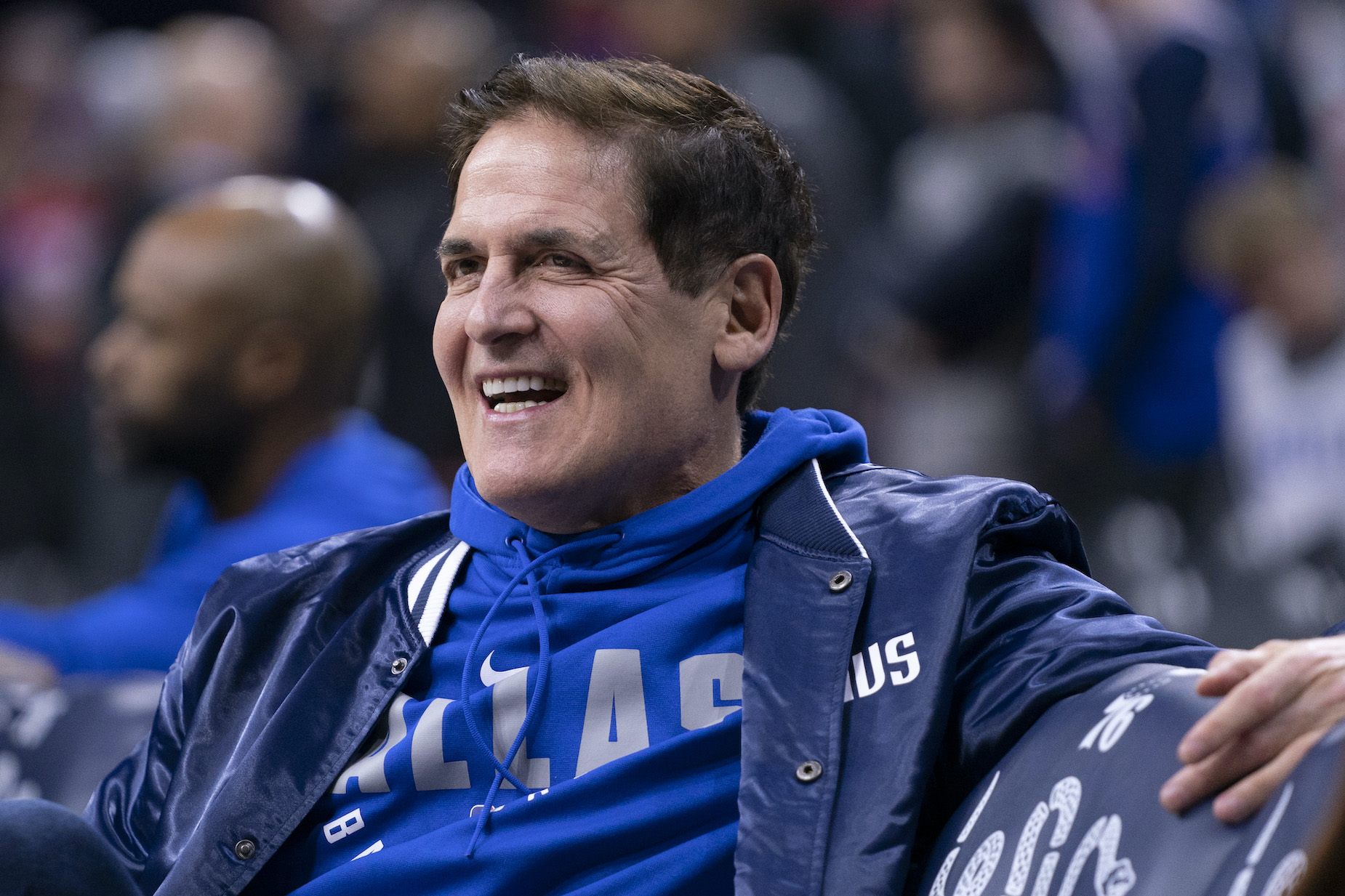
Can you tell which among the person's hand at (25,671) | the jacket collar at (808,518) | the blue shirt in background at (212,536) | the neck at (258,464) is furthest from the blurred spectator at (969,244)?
the jacket collar at (808,518)

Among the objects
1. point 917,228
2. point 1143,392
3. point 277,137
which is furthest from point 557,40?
point 1143,392

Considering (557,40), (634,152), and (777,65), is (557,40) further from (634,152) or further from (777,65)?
→ (634,152)

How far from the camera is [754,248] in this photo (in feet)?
6.34

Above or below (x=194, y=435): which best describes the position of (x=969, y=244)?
above

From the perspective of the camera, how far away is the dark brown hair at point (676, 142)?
1.83 metres

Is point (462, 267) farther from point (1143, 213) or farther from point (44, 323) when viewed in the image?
Answer: point (44, 323)

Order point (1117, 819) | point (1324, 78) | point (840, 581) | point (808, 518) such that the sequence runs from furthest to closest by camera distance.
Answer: point (1324, 78), point (808, 518), point (840, 581), point (1117, 819)

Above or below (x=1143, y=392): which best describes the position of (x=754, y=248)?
A: above

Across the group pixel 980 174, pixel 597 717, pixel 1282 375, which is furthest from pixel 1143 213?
pixel 597 717

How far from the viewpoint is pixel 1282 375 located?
14.7ft

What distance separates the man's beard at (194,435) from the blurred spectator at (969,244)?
7.53 feet

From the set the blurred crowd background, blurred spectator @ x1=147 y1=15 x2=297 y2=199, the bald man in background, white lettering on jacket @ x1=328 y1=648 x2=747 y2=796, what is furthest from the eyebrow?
blurred spectator @ x1=147 y1=15 x2=297 y2=199

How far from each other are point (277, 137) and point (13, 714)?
3963mm

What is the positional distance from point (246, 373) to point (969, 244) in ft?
7.79
